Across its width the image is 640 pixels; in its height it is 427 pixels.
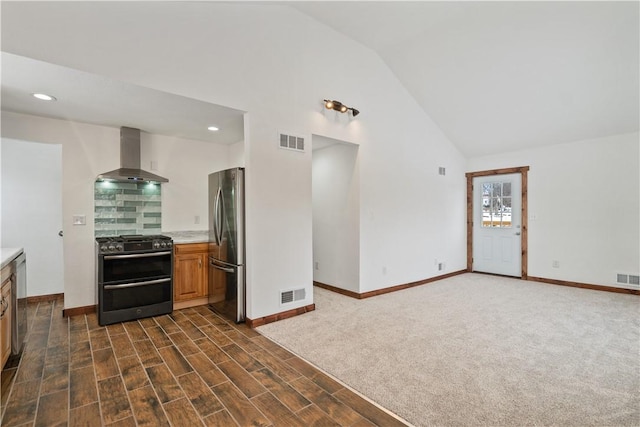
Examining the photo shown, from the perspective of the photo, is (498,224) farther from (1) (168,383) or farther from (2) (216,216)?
(1) (168,383)

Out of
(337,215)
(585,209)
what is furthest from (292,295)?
(585,209)

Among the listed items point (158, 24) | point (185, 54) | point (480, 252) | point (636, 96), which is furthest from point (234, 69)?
point (480, 252)

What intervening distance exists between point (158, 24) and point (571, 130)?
237 inches

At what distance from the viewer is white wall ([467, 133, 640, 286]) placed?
15.4 feet

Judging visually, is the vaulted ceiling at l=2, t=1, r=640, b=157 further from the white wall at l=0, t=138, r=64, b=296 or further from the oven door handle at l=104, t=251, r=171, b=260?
the oven door handle at l=104, t=251, r=171, b=260

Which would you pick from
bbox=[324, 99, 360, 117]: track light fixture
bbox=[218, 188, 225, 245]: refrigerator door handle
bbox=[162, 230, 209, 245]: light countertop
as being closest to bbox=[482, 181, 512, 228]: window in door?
bbox=[324, 99, 360, 117]: track light fixture

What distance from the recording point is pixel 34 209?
14.0ft

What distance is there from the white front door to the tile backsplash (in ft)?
19.8

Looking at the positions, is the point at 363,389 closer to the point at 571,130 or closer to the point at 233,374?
the point at 233,374

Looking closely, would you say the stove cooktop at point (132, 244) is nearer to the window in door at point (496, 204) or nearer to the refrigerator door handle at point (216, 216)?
the refrigerator door handle at point (216, 216)

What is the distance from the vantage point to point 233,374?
7.69ft

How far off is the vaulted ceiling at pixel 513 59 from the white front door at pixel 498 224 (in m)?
0.96

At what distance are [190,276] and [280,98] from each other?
253 cm

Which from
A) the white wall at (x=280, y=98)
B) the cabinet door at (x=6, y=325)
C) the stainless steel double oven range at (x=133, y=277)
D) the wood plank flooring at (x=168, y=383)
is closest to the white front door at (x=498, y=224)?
the white wall at (x=280, y=98)
